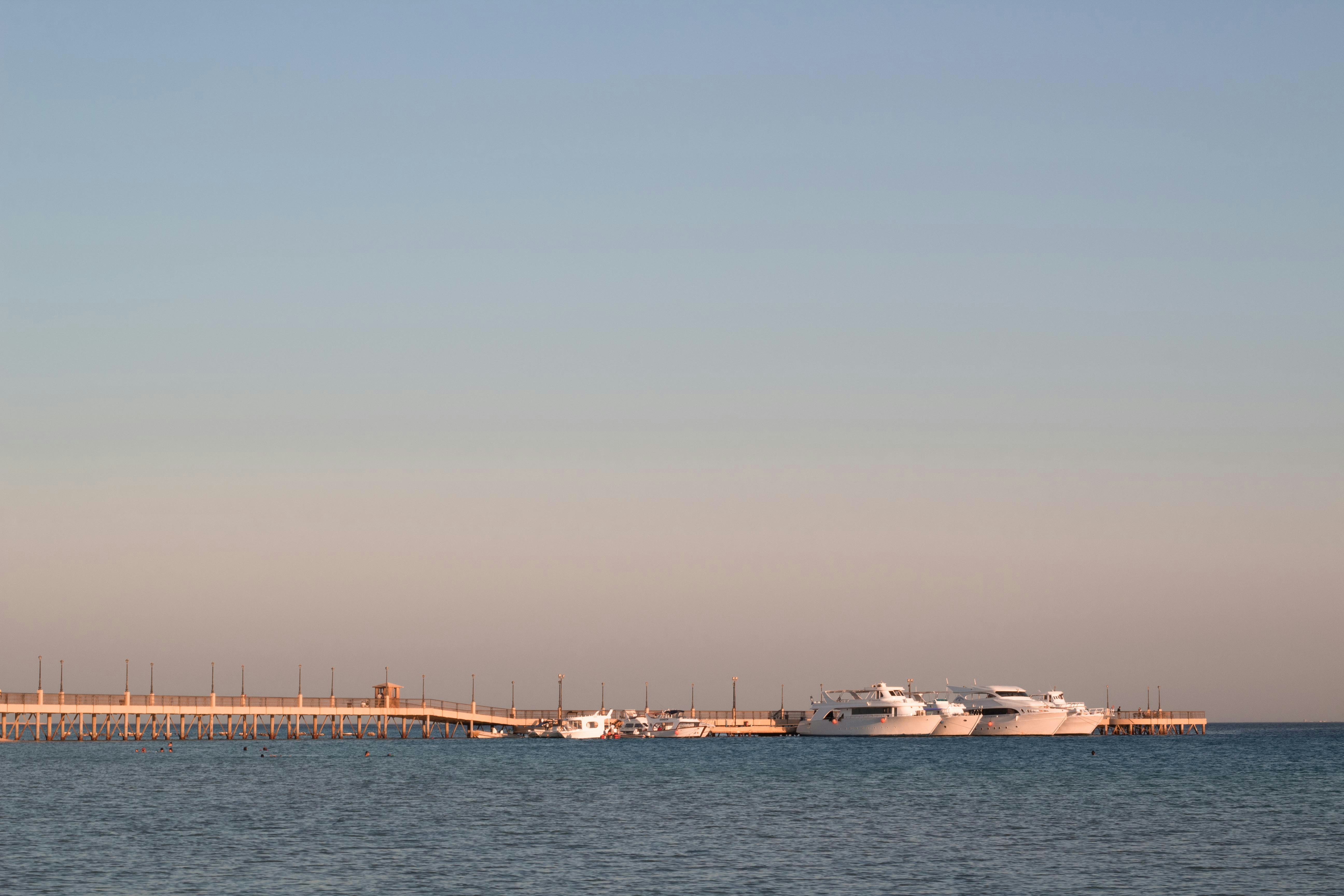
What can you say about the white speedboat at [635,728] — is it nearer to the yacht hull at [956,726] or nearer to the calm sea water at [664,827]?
the yacht hull at [956,726]

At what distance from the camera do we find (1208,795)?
7750 cm

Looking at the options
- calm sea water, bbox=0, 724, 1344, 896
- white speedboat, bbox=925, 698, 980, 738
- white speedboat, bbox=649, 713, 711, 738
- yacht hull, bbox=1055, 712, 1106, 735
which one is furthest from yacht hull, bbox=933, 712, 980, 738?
calm sea water, bbox=0, 724, 1344, 896

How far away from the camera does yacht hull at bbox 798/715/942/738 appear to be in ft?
547

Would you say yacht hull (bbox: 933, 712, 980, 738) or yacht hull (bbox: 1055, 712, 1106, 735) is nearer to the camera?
yacht hull (bbox: 933, 712, 980, 738)

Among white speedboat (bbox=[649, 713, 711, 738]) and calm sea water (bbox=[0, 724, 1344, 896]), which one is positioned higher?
calm sea water (bbox=[0, 724, 1344, 896])

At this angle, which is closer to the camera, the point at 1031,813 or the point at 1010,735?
the point at 1031,813

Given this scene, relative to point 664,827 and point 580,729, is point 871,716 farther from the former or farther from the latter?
point 664,827

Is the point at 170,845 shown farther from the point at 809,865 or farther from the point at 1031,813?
the point at 1031,813

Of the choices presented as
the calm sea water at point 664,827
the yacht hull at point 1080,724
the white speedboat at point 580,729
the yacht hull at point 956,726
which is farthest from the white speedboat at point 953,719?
the calm sea water at point 664,827

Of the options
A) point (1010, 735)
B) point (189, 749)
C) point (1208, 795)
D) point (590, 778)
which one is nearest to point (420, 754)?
point (189, 749)

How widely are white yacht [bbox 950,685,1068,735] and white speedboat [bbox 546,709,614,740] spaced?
41.2 metres

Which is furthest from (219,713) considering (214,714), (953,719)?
(953,719)

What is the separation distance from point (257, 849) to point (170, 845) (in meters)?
3.29

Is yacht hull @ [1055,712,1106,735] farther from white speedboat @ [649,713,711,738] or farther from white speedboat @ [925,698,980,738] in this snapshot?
white speedboat @ [649,713,711,738]
